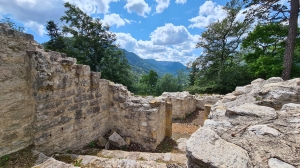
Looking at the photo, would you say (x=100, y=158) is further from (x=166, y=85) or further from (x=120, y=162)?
(x=166, y=85)

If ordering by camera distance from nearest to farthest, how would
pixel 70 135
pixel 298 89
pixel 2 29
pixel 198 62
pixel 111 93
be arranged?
pixel 298 89, pixel 2 29, pixel 70 135, pixel 111 93, pixel 198 62

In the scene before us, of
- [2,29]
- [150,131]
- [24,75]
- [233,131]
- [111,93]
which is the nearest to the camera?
[233,131]

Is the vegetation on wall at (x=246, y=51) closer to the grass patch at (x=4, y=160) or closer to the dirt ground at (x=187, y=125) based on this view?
the dirt ground at (x=187, y=125)

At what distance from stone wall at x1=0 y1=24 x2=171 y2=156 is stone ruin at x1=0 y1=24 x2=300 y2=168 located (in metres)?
0.02

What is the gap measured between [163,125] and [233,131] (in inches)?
167

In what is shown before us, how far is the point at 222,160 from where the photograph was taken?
1.18 metres

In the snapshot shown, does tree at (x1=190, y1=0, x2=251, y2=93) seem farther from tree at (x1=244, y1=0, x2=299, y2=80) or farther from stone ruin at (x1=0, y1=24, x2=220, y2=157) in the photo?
stone ruin at (x1=0, y1=24, x2=220, y2=157)

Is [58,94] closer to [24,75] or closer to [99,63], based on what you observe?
[24,75]

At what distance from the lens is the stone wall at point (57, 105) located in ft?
10.4

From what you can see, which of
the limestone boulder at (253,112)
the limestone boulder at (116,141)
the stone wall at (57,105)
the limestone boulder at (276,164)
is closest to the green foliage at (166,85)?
the stone wall at (57,105)

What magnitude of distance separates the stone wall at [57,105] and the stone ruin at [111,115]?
0.02 metres

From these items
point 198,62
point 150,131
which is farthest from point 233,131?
point 198,62

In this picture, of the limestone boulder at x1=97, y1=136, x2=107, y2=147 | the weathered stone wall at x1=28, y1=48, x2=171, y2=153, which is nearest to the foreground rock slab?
the weathered stone wall at x1=28, y1=48, x2=171, y2=153

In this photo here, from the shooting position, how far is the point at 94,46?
2367cm
